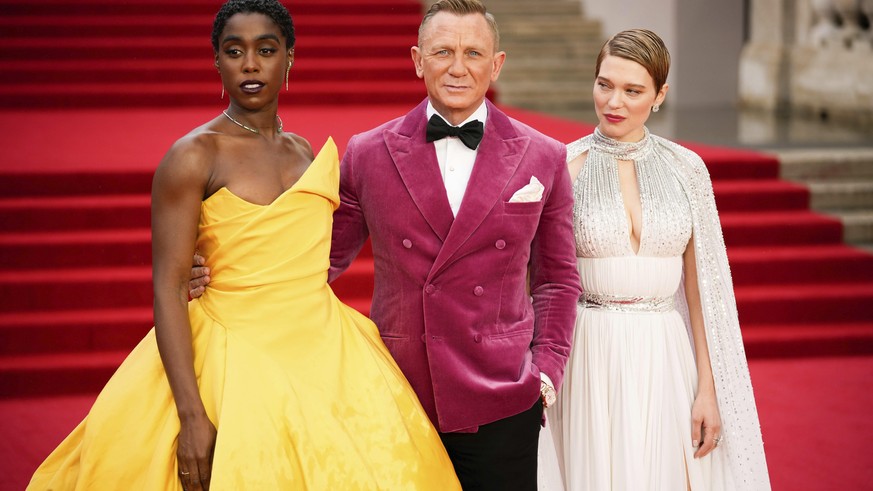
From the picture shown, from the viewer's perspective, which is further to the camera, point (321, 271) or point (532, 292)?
point (532, 292)

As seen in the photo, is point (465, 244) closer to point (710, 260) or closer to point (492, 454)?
point (492, 454)

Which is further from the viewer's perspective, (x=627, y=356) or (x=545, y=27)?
(x=545, y=27)

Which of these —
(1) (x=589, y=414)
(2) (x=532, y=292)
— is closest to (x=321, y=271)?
(2) (x=532, y=292)

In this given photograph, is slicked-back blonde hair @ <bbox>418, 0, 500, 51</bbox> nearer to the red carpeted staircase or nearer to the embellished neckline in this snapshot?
the embellished neckline

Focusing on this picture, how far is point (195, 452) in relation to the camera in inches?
80.8

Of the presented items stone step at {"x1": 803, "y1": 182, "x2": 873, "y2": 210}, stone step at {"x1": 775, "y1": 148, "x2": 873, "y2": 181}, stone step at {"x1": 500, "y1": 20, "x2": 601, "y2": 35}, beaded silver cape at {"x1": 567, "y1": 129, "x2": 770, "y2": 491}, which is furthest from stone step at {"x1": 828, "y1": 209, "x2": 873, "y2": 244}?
stone step at {"x1": 500, "y1": 20, "x2": 601, "y2": 35}

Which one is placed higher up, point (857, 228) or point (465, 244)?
point (465, 244)

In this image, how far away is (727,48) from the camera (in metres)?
10.7

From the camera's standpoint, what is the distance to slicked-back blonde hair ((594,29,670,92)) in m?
2.58

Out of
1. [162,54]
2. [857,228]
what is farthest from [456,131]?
[162,54]

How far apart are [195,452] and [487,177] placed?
86 centimetres

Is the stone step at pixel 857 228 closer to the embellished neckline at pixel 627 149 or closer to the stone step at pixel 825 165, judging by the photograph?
the stone step at pixel 825 165

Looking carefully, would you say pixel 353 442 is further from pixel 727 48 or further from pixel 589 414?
pixel 727 48

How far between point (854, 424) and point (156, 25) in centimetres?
767
